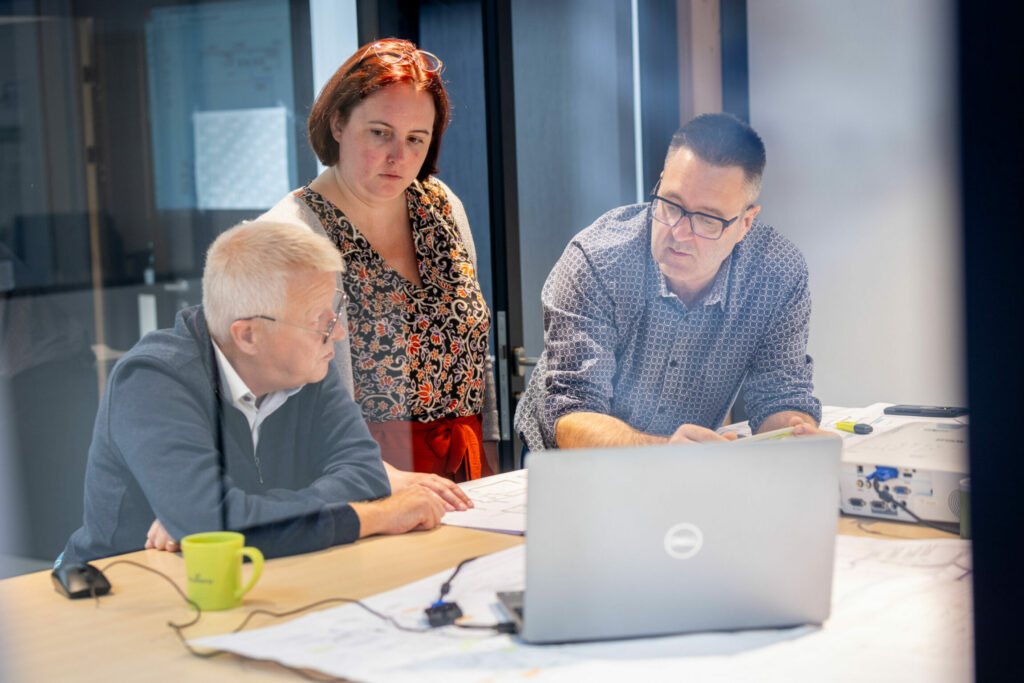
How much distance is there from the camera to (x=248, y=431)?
1534mm

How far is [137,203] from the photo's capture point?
1729 millimetres

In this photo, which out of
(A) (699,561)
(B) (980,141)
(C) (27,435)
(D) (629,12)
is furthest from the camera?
(D) (629,12)

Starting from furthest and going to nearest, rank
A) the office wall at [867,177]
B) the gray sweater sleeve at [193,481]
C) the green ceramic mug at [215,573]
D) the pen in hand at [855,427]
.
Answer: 1. the pen in hand at [855,427]
2. the gray sweater sleeve at [193,481]
3. the green ceramic mug at [215,573]
4. the office wall at [867,177]

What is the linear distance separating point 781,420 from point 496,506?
67 centimetres

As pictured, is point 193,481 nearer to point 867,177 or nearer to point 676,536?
point 676,536

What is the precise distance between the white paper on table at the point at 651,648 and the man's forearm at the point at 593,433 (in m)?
0.79

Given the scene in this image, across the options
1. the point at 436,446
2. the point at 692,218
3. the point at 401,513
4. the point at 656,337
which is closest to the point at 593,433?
the point at 656,337

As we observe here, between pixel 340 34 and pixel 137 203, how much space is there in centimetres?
64

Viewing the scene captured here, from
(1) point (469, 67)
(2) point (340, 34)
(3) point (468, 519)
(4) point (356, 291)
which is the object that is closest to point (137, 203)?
(4) point (356, 291)

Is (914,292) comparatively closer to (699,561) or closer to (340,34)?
(699,561)

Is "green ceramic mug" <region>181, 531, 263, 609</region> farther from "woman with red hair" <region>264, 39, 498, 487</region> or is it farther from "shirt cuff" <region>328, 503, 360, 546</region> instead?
"woman with red hair" <region>264, 39, 498, 487</region>

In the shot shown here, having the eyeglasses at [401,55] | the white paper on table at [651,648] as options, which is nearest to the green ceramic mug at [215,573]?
the white paper on table at [651,648]

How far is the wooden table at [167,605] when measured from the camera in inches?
37.4

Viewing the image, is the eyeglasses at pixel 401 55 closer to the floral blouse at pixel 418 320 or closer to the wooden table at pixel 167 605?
the floral blouse at pixel 418 320
